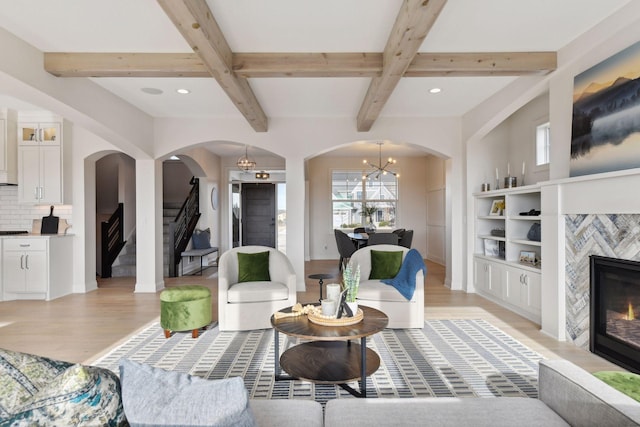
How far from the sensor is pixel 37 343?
3.53 meters

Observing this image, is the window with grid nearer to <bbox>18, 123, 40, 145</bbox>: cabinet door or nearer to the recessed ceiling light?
the recessed ceiling light

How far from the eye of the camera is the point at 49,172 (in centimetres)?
581

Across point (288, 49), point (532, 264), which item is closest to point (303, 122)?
point (288, 49)

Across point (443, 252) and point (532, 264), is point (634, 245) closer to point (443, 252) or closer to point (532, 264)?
point (532, 264)

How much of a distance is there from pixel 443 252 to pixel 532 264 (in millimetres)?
4484

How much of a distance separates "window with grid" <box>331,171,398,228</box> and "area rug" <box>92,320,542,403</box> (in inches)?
239

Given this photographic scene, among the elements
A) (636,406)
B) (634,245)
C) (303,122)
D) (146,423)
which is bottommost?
(636,406)

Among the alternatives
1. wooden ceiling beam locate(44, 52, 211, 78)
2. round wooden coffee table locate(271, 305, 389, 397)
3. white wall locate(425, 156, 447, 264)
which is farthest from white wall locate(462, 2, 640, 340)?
white wall locate(425, 156, 447, 264)

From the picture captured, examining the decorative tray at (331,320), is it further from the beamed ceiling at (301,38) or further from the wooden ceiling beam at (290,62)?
the wooden ceiling beam at (290,62)

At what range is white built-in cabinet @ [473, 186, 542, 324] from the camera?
427 cm

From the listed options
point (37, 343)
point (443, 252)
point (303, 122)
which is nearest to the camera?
point (37, 343)

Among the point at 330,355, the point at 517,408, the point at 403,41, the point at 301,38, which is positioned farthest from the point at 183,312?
the point at 403,41

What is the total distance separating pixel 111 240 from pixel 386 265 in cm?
586

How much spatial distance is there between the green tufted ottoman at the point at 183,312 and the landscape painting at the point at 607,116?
3.79 m
